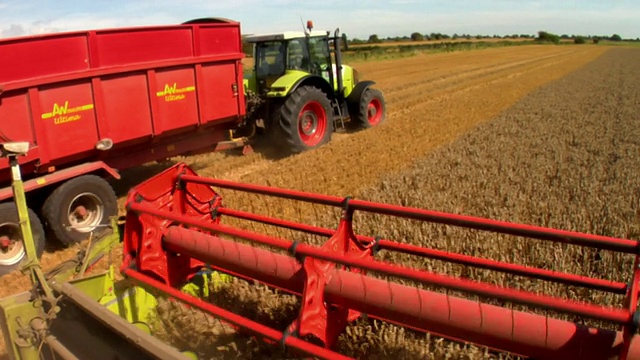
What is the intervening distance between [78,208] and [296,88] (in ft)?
12.7

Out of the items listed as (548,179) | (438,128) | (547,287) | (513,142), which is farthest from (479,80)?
(547,287)

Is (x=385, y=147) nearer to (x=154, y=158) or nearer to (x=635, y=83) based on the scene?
(x=154, y=158)

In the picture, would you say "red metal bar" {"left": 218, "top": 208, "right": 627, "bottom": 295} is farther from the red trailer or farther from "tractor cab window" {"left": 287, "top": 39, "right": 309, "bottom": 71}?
"tractor cab window" {"left": 287, "top": 39, "right": 309, "bottom": 71}

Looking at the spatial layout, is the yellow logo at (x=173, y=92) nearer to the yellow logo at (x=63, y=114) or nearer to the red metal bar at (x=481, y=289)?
the yellow logo at (x=63, y=114)

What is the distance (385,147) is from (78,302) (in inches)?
249

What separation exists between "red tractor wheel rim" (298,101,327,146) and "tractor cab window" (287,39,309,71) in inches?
27.2

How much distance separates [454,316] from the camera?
6.88 feet

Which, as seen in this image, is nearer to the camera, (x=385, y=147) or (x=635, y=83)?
(x=385, y=147)

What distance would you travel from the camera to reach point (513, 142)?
26.1ft

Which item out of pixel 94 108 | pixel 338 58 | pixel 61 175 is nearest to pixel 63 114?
pixel 94 108

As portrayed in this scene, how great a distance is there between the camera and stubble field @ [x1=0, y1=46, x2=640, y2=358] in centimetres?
345

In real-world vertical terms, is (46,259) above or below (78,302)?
below

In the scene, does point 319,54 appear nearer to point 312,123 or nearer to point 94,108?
point 312,123

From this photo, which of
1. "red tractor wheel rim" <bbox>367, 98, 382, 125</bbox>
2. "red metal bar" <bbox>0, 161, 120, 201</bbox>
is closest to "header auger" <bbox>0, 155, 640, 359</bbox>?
"red metal bar" <bbox>0, 161, 120, 201</bbox>
